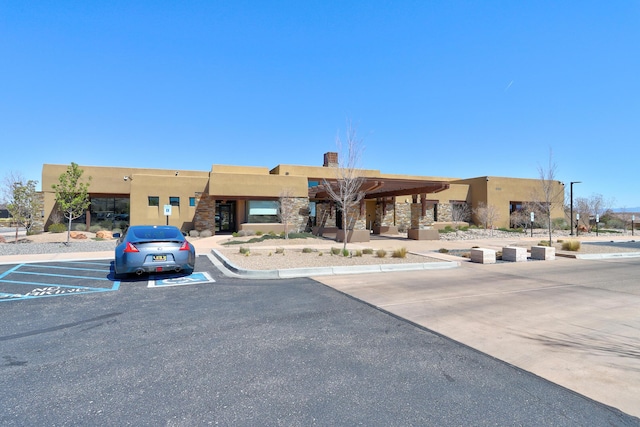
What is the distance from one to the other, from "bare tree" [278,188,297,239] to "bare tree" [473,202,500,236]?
17601 mm

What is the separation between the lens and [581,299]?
6863 millimetres

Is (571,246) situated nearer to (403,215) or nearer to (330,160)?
(403,215)

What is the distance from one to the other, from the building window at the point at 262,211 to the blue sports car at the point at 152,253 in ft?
51.2

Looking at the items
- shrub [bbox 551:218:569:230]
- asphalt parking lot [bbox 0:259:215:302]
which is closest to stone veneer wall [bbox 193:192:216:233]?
asphalt parking lot [bbox 0:259:215:302]

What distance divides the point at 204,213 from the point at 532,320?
23.5 meters

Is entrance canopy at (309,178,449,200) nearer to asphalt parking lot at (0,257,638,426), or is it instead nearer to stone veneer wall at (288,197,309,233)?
stone veneer wall at (288,197,309,233)

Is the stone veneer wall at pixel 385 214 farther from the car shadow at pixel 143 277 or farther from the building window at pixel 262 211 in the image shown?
the car shadow at pixel 143 277

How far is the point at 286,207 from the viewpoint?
23.7 m

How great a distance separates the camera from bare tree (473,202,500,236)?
29.3m

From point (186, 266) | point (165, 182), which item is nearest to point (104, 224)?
point (165, 182)

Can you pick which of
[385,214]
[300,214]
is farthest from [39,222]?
[385,214]

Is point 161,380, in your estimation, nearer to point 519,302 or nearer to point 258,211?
point 519,302

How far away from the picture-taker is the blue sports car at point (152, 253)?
8000 millimetres

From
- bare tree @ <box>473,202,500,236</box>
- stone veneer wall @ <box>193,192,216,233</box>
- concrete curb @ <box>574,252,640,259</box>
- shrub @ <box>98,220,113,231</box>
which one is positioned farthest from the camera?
bare tree @ <box>473,202,500,236</box>
